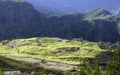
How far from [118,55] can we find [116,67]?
4.28 metres

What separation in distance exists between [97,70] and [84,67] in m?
8.00

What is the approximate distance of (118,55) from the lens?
435 ft

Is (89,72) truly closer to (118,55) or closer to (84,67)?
(84,67)

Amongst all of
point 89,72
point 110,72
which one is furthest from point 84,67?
point 110,72

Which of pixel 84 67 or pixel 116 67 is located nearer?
pixel 116 67

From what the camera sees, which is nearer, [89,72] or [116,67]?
[116,67]

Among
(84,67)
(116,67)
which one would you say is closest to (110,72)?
(116,67)

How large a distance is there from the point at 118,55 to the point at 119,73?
689 cm

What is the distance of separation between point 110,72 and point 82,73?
1056 centimetres

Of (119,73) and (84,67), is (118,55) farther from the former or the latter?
(84,67)

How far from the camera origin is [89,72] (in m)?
140

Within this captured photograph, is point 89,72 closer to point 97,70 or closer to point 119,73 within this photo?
point 97,70

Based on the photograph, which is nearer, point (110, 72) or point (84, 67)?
point (110, 72)

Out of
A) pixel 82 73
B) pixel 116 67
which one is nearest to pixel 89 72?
pixel 82 73
